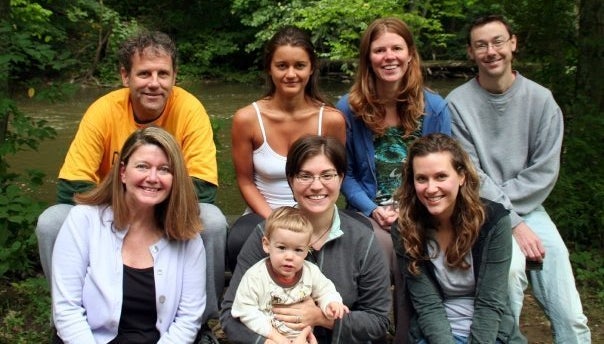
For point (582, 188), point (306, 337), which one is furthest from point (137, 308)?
point (582, 188)

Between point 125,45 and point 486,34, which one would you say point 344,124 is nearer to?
point 486,34

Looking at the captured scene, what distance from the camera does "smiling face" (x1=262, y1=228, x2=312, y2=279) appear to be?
266 centimetres

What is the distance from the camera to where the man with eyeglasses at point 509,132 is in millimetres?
3479

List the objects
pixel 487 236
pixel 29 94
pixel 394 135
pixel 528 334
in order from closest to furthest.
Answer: pixel 487 236 → pixel 394 135 → pixel 528 334 → pixel 29 94

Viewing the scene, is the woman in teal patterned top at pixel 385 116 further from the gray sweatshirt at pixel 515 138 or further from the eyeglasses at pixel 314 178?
the eyeglasses at pixel 314 178

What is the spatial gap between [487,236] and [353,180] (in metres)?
0.86

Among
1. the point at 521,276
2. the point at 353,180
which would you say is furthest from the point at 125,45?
the point at 521,276

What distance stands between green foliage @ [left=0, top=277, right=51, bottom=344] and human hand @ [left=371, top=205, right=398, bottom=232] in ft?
5.88

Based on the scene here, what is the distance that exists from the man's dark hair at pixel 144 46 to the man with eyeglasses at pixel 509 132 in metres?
1.42

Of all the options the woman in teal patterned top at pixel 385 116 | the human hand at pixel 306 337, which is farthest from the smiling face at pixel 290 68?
the human hand at pixel 306 337

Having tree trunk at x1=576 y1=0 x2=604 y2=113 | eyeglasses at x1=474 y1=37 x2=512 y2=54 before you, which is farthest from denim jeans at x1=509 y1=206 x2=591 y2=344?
tree trunk at x1=576 y1=0 x2=604 y2=113

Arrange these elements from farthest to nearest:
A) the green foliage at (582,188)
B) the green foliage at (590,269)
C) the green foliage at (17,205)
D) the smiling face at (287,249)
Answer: the green foliage at (582,188), the green foliage at (590,269), the green foliage at (17,205), the smiling face at (287,249)

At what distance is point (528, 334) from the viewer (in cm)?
406

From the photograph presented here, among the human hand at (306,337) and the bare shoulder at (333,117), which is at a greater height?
the bare shoulder at (333,117)
